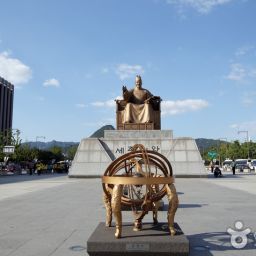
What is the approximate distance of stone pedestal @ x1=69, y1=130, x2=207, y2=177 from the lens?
2442 centimetres

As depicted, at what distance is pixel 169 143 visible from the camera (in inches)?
989

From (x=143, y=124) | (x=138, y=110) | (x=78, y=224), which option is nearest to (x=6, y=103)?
(x=138, y=110)

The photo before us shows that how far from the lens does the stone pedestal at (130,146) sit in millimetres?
24422

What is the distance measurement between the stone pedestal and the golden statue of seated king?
51cm

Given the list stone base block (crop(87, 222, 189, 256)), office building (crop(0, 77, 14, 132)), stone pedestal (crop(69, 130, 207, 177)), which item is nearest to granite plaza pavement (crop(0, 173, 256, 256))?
stone base block (crop(87, 222, 189, 256))

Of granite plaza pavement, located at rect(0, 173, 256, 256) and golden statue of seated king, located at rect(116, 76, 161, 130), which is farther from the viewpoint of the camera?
golden statue of seated king, located at rect(116, 76, 161, 130)

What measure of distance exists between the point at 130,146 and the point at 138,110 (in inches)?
99.7

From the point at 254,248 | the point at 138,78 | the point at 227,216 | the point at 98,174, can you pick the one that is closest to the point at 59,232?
the point at 254,248

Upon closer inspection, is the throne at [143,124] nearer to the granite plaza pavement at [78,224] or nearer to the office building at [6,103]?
the granite plaza pavement at [78,224]

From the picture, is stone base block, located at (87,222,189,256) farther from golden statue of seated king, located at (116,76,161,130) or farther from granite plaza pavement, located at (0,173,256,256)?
golden statue of seated king, located at (116,76,161,130)

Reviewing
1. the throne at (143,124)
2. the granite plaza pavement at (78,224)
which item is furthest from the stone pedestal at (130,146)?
the granite plaza pavement at (78,224)

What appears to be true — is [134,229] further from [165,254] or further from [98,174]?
[98,174]

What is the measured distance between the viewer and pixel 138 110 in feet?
82.7

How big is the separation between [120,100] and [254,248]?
20.5 m
